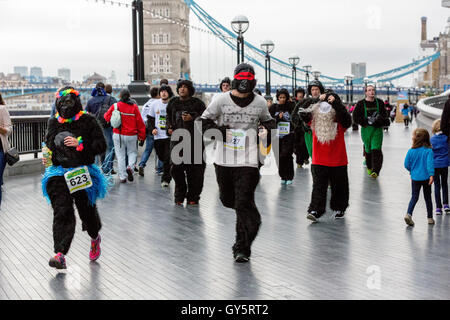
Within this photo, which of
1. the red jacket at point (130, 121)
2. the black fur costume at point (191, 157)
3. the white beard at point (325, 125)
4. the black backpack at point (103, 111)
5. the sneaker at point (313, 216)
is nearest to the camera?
the sneaker at point (313, 216)

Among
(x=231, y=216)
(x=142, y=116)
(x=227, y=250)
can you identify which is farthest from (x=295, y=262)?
(x=142, y=116)

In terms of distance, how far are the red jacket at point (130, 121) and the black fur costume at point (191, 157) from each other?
7.45 feet

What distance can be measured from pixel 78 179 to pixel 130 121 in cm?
603

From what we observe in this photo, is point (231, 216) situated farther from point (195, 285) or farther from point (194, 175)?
point (195, 285)

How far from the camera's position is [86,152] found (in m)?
6.11

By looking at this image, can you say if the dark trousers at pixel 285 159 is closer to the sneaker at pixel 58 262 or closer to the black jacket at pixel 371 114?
the black jacket at pixel 371 114

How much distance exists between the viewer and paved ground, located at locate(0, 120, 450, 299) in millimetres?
5301

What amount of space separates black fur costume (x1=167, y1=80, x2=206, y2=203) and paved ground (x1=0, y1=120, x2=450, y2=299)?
0.98ft

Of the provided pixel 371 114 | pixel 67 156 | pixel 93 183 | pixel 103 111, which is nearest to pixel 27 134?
pixel 103 111

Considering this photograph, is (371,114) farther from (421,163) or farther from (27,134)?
(27,134)

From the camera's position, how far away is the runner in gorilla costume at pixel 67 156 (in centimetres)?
600

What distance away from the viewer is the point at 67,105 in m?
6.00

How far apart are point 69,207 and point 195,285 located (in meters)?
1.42

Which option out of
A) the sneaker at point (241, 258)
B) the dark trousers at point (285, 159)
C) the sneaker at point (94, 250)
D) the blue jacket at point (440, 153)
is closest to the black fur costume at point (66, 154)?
the sneaker at point (94, 250)
